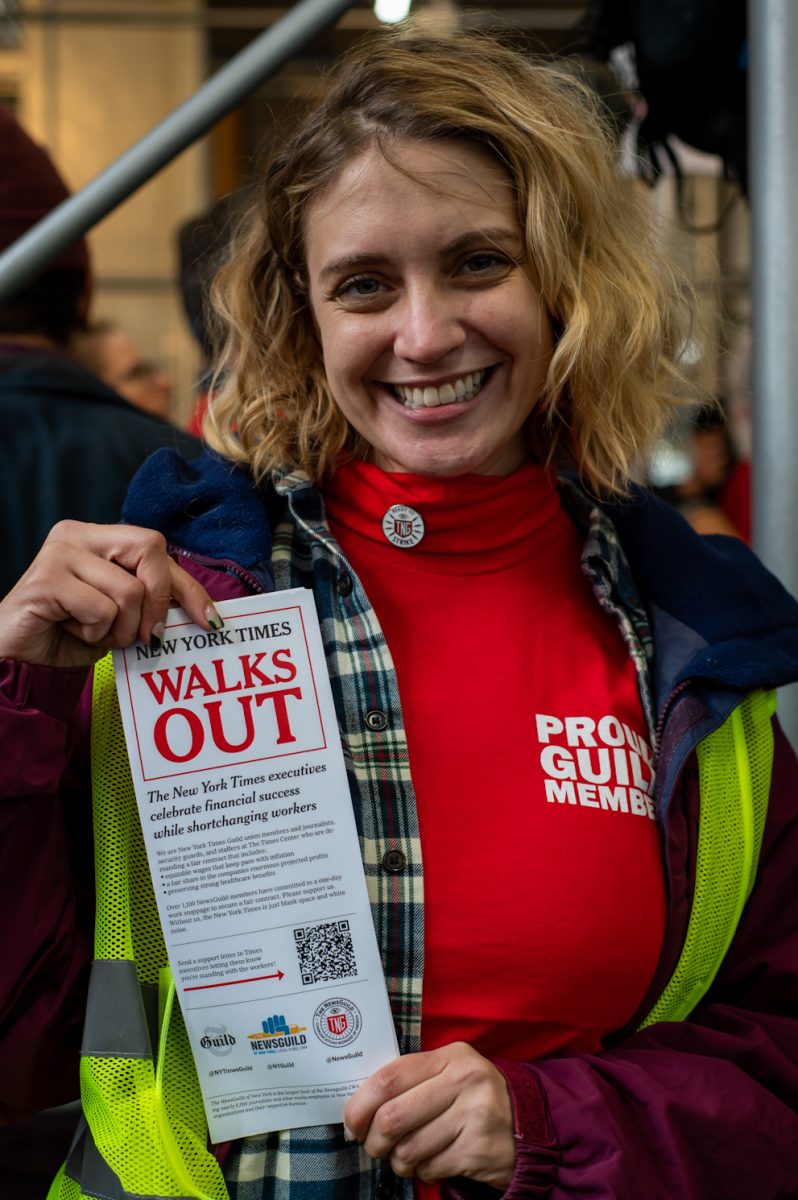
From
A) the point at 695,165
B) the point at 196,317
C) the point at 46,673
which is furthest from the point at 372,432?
the point at 695,165

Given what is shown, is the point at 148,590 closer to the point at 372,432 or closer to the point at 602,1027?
the point at 372,432

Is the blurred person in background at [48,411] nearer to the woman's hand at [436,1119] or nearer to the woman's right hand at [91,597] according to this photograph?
the woman's right hand at [91,597]

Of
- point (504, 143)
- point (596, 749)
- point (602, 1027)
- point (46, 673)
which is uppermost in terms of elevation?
point (504, 143)

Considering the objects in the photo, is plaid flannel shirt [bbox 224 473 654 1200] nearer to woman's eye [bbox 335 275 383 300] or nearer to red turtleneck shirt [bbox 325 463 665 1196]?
red turtleneck shirt [bbox 325 463 665 1196]

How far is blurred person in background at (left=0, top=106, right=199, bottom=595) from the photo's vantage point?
2123 millimetres

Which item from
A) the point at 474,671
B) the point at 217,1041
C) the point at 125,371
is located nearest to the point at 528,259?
the point at 474,671

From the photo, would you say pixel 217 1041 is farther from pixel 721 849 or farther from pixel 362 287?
pixel 362 287

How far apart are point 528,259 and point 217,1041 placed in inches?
36.6

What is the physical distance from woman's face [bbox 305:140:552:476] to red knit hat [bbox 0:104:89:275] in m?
0.75

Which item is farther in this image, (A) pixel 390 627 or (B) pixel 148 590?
(A) pixel 390 627

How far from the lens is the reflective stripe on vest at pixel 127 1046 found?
1.39 metres

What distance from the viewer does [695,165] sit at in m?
5.56

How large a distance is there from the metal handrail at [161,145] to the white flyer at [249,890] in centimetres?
76

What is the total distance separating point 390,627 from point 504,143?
0.57 metres
